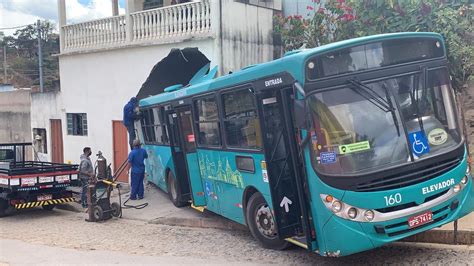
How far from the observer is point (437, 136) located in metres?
5.58

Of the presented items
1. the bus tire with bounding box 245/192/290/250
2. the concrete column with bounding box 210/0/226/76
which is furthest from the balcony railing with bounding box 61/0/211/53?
the bus tire with bounding box 245/192/290/250

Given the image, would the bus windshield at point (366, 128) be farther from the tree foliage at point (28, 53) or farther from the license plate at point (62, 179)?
the tree foliage at point (28, 53)

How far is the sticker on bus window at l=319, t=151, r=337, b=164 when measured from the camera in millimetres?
5297

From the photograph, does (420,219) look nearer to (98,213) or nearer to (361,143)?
(361,143)

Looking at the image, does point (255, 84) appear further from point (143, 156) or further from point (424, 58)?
point (143, 156)

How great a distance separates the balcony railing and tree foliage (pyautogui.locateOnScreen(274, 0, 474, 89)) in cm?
348

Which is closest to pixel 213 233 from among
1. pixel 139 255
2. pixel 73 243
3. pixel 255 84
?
pixel 139 255

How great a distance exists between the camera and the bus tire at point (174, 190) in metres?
10.7

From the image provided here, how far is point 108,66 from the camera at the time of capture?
52.5 ft

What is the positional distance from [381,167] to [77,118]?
47.4 feet

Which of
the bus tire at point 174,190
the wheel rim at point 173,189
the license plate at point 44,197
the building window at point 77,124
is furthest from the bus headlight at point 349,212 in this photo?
the building window at point 77,124

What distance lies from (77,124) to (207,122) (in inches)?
432

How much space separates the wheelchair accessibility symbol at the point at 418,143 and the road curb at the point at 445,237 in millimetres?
1888

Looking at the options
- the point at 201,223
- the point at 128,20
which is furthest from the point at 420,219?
the point at 128,20
